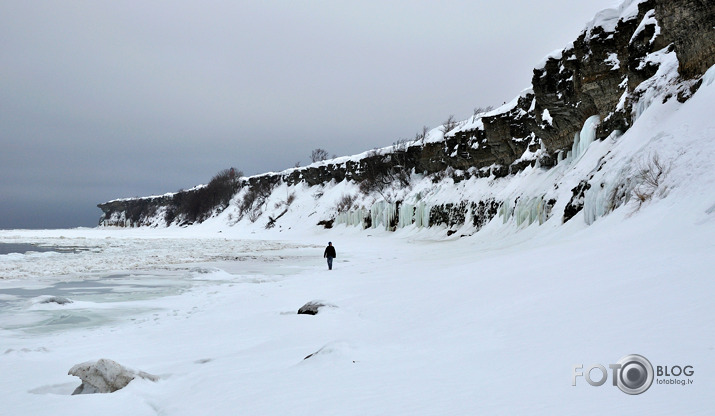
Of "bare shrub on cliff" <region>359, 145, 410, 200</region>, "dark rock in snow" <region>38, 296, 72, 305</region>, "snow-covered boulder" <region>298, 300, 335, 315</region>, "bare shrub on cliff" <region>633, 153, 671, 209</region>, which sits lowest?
"snow-covered boulder" <region>298, 300, 335, 315</region>

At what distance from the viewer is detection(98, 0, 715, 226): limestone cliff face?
14844mm

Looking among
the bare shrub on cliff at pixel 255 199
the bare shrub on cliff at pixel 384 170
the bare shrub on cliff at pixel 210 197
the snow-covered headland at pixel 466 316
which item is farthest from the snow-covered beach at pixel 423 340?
the bare shrub on cliff at pixel 210 197

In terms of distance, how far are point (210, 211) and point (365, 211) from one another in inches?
2378

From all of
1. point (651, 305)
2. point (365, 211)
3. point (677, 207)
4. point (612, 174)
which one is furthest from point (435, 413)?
point (365, 211)

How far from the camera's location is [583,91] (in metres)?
25.3

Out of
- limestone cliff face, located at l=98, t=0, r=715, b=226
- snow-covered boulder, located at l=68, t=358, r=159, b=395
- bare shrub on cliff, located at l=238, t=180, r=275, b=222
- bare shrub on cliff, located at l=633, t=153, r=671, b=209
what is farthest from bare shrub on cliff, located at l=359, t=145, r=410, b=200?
snow-covered boulder, located at l=68, t=358, r=159, b=395

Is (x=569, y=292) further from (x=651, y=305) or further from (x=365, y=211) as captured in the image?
(x=365, y=211)

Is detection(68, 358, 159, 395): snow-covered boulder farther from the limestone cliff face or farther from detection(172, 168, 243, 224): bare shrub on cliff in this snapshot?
detection(172, 168, 243, 224): bare shrub on cliff

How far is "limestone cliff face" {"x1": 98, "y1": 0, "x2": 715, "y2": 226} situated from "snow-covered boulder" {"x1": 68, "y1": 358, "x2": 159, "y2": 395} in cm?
1670

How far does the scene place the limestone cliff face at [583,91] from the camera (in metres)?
14.8

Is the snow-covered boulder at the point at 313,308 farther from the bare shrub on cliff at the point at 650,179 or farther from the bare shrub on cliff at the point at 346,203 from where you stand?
Result: the bare shrub on cliff at the point at 346,203

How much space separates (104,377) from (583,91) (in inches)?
1054

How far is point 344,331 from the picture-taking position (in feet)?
22.1

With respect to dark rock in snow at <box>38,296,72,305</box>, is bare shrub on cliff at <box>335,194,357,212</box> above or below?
above
